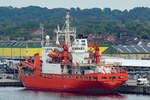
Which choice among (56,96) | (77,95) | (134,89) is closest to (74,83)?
(77,95)

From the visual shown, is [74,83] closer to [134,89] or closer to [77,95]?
[77,95]

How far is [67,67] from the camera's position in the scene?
Answer: 354 ft

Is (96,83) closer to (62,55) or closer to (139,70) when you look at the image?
(62,55)

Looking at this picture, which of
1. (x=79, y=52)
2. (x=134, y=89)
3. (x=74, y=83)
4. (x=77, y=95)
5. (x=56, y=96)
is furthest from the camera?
(x=79, y=52)

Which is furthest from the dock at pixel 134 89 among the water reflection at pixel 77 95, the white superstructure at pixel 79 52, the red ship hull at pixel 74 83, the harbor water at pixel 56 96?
the white superstructure at pixel 79 52

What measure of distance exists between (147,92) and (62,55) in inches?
669

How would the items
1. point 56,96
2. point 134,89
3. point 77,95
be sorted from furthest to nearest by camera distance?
point 134,89 → point 77,95 → point 56,96

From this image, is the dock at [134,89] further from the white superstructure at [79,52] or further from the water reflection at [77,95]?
the white superstructure at [79,52]

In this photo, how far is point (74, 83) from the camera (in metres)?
105

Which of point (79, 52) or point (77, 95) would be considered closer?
point (77, 95)

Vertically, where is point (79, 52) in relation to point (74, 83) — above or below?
above

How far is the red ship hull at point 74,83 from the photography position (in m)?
101

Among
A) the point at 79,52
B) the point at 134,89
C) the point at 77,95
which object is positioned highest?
the point at 79,52

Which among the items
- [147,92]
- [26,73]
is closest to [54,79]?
[26,73]
